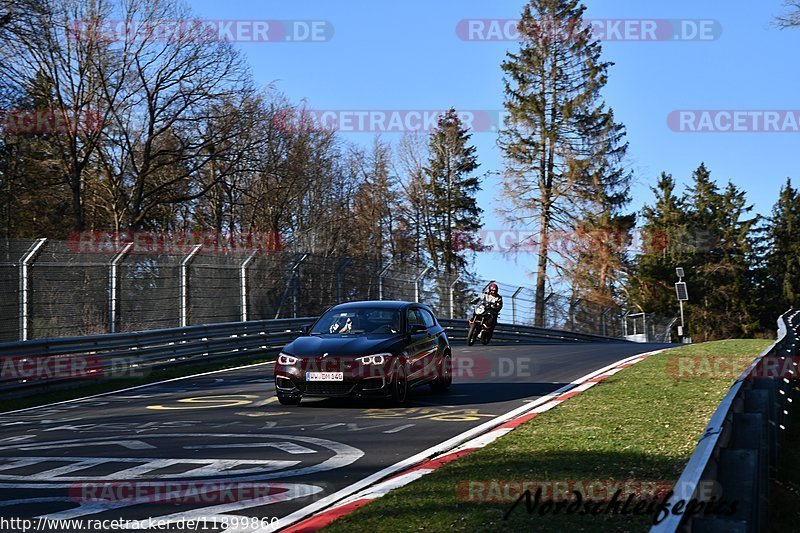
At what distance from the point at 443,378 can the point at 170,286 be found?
26.5 ft

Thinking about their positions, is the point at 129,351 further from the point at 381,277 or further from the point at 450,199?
the point at 450,199

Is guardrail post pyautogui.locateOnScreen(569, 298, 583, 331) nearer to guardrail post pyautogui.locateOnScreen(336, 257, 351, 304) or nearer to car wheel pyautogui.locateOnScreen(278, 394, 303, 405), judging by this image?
guardrail post pyautogui.locateOnScreen(336, 257, 351, 304)

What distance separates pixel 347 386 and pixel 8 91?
22723mm

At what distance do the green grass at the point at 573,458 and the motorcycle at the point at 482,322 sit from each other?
1122 cm

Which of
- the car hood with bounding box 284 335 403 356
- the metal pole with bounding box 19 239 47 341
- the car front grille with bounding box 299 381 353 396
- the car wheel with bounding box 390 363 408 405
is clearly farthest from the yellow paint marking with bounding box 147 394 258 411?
the metal pole with bounding box 19 239 47 341

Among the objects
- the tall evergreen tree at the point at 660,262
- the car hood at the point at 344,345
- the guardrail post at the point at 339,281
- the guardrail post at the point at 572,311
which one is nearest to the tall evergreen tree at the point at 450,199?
the tall evergreen tree at the point at 660,262

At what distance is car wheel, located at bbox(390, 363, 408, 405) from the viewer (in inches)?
477

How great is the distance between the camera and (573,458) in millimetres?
7492

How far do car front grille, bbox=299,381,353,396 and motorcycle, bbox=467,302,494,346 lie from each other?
509 inches

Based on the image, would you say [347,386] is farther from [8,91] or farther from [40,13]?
[8,91]

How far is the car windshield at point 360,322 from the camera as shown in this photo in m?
13.0

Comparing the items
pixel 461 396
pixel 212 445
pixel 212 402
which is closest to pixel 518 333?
pixel 461 396

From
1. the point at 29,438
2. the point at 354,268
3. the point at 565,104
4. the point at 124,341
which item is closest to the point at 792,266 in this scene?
the point at 565,104

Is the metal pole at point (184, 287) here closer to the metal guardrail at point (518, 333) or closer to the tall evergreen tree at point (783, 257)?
the metal guardrail at point (518, 333)
